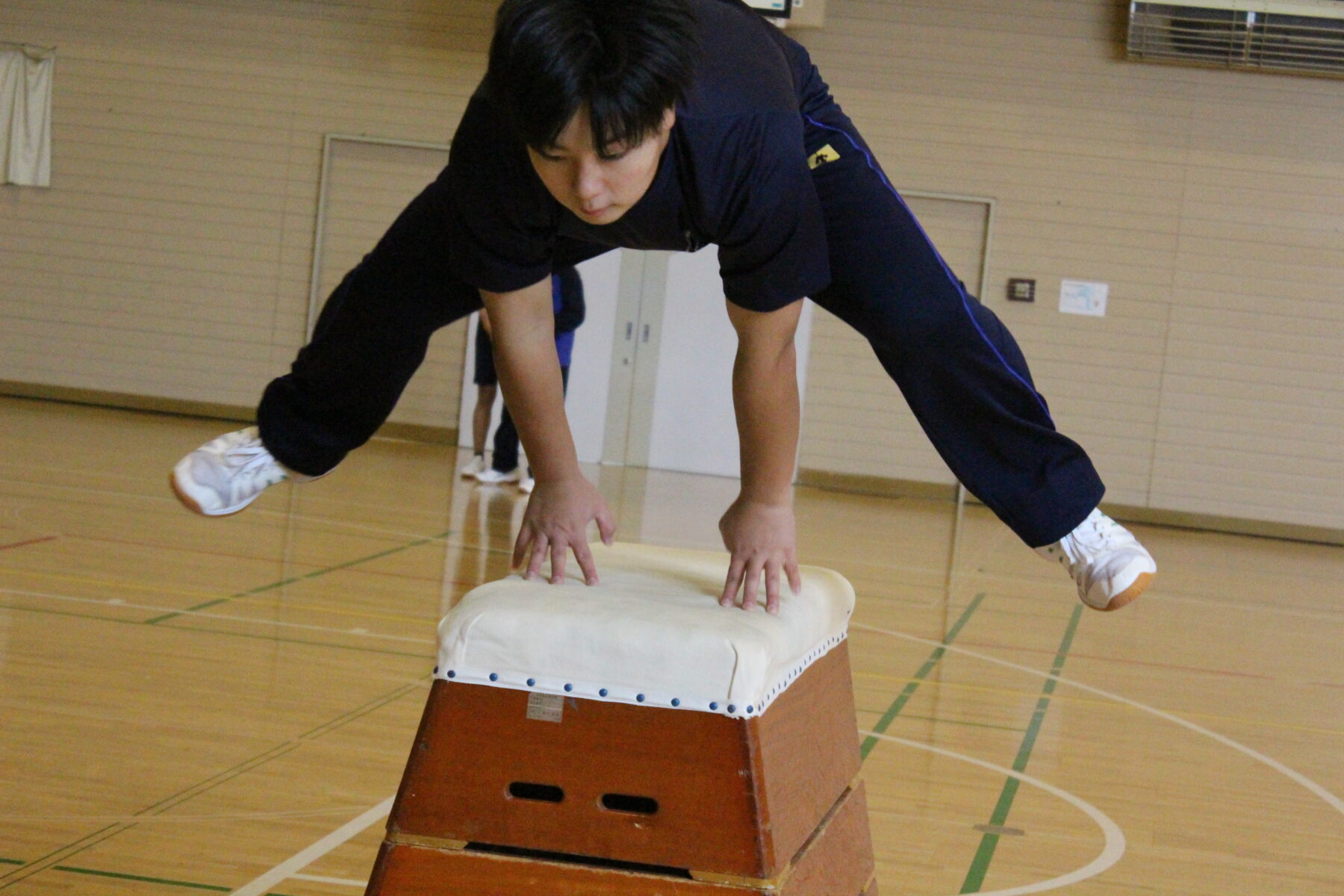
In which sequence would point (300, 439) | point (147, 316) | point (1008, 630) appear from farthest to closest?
point (147, 316)
point (1008, 630)
point (300, 439)

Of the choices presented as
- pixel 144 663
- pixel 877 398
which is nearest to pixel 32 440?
A: pixel 144 663

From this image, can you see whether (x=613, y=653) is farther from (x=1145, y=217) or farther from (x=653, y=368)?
(x=1145, y=217)

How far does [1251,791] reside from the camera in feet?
9.44

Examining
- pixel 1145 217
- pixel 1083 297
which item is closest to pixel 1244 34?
pixel 1145 217

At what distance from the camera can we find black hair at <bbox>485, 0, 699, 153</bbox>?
1.35 m

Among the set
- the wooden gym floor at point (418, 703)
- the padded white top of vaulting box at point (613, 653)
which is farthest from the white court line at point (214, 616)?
the padded white top of vaulting box at point (613, 653)

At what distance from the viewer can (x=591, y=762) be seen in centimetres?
134

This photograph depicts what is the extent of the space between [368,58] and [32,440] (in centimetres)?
370

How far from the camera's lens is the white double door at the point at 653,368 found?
928 centimetres

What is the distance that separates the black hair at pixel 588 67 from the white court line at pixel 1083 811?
4.70ft

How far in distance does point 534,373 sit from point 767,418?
0.33 meters

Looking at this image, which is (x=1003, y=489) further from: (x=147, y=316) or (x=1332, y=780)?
(x=147, y=316)

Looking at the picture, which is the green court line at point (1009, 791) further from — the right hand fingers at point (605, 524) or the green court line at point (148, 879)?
the green court line at point (148, 879)

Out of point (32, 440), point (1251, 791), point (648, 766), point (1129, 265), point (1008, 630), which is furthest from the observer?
point (1129, 265)
